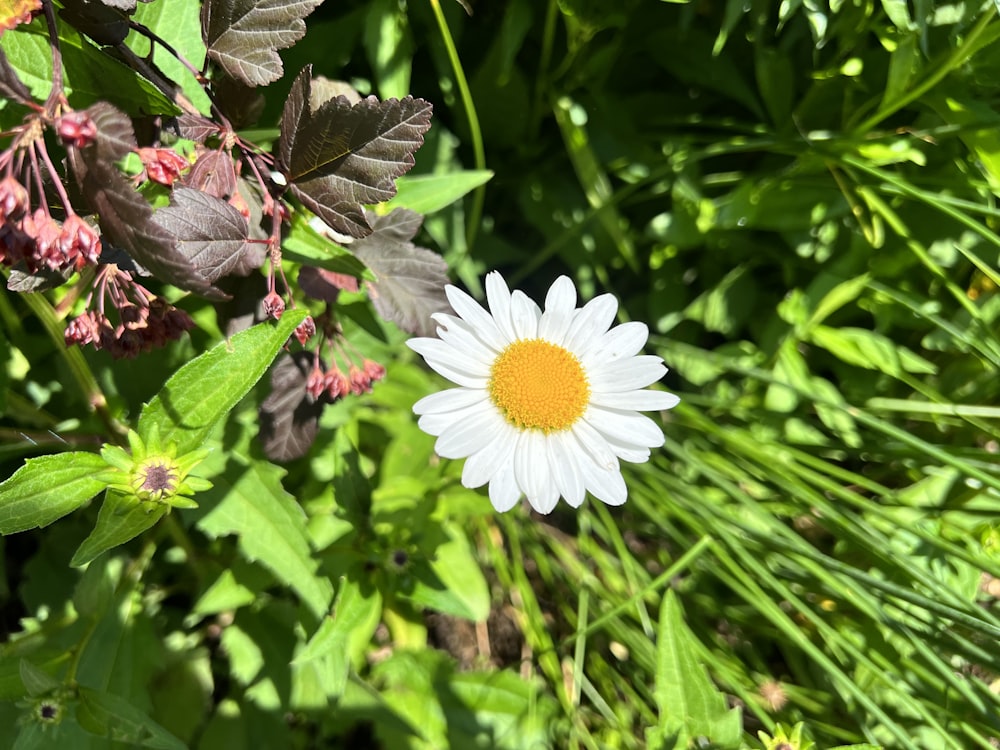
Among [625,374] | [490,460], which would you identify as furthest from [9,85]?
[625,374]

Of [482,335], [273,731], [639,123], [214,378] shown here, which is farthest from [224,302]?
[639,123]

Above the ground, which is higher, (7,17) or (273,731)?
(7,17)

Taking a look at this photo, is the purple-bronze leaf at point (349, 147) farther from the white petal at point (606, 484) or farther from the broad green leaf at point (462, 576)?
the broad green leaf at point (462, 576)

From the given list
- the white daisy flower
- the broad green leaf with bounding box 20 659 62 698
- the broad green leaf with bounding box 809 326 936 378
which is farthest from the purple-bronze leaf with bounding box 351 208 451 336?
the broad green leaf with bounding box 809 326 936 378

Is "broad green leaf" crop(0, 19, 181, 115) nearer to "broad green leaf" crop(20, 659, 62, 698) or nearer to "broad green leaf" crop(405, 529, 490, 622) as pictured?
"broad green leaf" crop(20, 659, 62, 698)

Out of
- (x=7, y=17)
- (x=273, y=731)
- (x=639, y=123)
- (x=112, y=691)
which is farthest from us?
(x=639, y=123)

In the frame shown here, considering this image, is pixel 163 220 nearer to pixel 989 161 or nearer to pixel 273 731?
pixel 273 731
